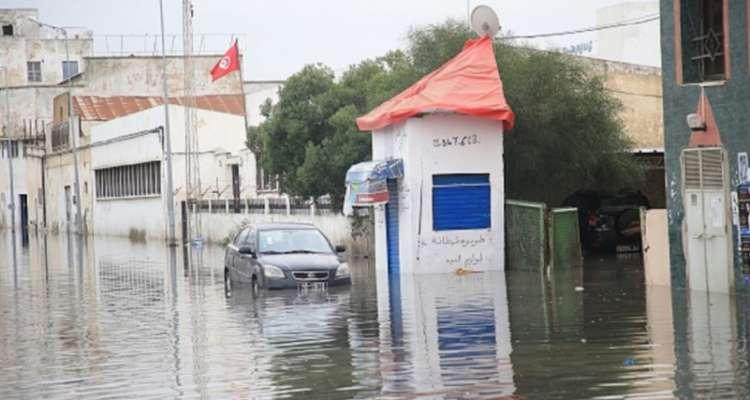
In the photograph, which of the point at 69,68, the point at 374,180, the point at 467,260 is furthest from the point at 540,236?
the point at 69,68

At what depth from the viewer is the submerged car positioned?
27.7 m

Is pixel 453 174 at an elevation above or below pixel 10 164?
below

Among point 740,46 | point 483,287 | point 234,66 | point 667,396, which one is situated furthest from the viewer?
point 234,66

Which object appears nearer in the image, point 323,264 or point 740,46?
point 740,46

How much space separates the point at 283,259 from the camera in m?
28.2

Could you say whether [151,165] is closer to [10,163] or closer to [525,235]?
[10,163]

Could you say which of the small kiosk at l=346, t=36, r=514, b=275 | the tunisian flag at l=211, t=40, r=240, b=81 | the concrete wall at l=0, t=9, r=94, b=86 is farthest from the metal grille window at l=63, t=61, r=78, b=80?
the small kiosk at l=346, t=36, r=514, b=275

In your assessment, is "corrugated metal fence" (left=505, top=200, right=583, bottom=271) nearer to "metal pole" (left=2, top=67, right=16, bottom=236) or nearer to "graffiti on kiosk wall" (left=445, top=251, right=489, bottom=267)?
"graffiti on kiosk wall" (left=445, top=251, right=489, bottom=267)

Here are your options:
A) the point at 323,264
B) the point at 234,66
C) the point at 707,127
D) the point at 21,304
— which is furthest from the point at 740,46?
the point at 234,66

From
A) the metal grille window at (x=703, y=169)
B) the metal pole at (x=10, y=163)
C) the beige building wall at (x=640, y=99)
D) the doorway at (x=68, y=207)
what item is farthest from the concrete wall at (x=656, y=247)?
the metal pole at (x=10, y=163)

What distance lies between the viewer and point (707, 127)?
2300 cm

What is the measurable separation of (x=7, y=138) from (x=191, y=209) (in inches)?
1752

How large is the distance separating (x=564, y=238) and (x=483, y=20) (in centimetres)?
542

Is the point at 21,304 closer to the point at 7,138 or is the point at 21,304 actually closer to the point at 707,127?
the point at 707,127
